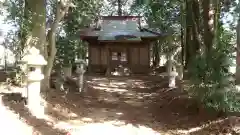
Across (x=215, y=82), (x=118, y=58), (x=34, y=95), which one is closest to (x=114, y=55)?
(x=118, y=58)

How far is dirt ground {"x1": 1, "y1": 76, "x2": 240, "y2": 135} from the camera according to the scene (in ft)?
27.3

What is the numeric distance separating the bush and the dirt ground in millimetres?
401

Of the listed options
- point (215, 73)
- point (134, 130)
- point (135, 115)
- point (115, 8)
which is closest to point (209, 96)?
point (215, 73)

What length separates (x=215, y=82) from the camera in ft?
29.9

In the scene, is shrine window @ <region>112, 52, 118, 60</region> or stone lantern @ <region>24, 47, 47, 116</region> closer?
stone lantern @ <region>24, 47, 47, 116</region>

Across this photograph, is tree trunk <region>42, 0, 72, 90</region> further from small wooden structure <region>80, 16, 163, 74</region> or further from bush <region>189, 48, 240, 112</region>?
→ small wooden structure <region>80, 16, 163, 74</region>

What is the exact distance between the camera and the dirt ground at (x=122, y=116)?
831 cm

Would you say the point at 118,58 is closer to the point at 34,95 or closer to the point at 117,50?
the point at 117,50

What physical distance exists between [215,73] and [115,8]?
30088 millimetres

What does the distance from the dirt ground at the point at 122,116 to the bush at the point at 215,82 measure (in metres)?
0.40

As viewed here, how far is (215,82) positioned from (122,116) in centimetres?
346

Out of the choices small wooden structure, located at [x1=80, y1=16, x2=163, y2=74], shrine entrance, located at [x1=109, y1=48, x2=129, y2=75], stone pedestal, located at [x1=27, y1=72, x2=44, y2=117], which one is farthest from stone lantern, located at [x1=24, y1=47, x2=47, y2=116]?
shrine entrance, located at [x1=109, y1=48, x2=129, y2=75]

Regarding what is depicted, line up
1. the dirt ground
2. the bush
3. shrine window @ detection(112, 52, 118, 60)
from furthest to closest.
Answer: shrine window @ detection(112, 52, 118, 60), the bush, the dirt ground

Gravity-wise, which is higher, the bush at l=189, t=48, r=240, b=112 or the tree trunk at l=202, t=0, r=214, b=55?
the tree trunk at l=202, t=0, r=214, b=55
